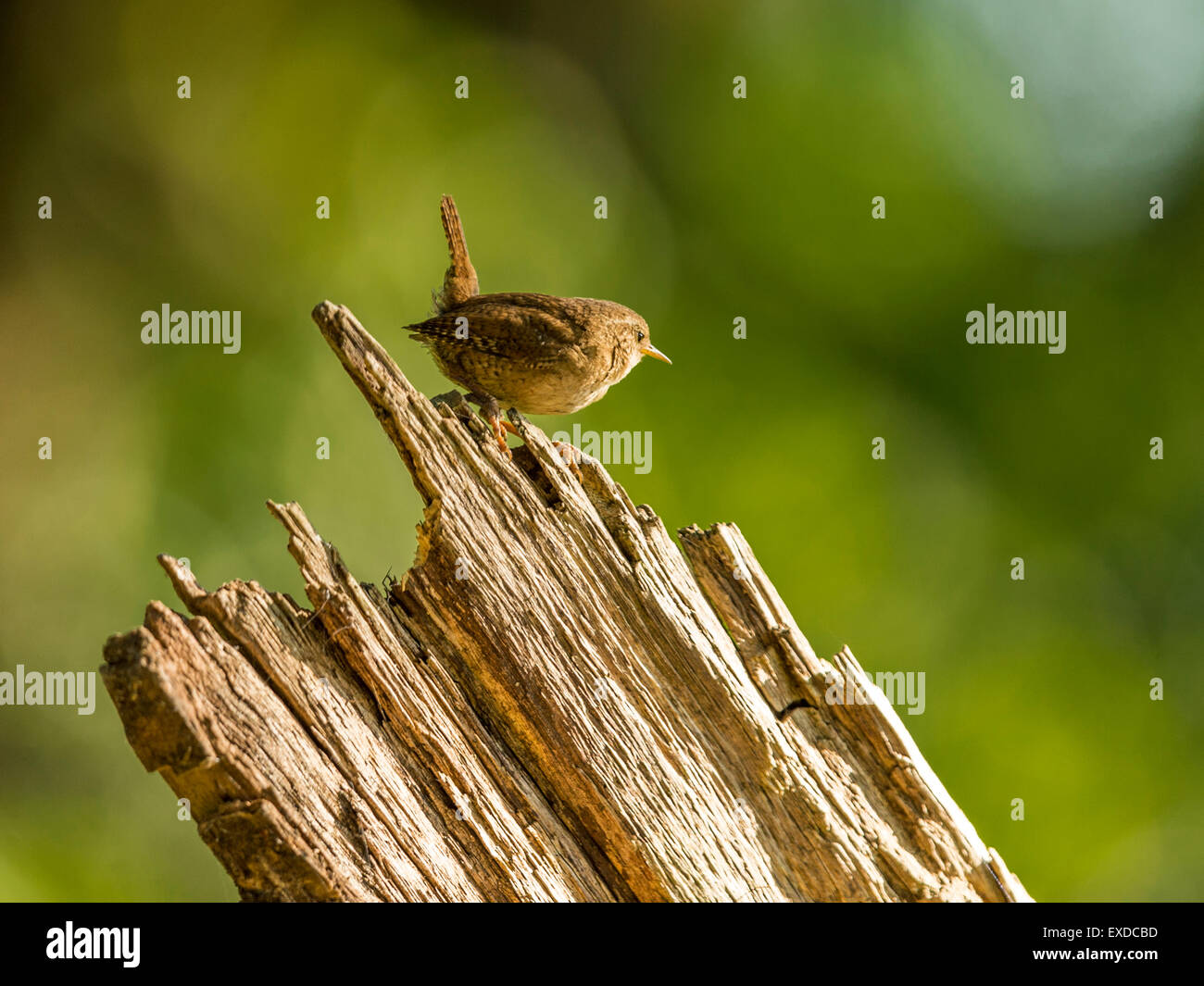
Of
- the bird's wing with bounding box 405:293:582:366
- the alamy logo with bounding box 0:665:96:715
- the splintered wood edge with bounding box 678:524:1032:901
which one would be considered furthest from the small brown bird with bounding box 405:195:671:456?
the alamy logo with bounding box 0:665:96:715

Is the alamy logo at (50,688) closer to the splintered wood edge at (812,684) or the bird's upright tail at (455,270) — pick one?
the bird's upright tail at (455,270)

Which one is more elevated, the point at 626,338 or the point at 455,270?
the point at 455,270

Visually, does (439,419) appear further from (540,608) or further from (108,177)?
(108,177)

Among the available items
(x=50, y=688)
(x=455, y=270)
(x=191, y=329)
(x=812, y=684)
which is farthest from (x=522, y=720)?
(x=191, y=329)

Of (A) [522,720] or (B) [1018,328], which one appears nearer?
(A) [522,720]
